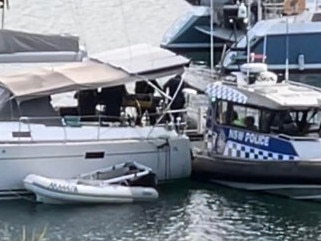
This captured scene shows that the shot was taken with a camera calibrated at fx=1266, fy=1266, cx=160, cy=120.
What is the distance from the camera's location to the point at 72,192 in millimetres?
26422

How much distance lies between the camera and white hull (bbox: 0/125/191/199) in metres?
26.7

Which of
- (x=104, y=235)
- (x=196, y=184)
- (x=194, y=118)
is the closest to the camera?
(x=104, y=235)

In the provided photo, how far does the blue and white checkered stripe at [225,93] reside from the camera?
2773cm

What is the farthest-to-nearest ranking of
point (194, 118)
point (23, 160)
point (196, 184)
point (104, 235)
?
point (194, 118) < point (196, 184) < point (23, 160) < point (104, 235)

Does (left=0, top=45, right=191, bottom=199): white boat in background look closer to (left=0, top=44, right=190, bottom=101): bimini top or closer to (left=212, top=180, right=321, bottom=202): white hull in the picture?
(left=0, top=44, right=190, bottom=101): bimini top

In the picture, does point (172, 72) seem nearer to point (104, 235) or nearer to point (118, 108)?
point (118, 108)

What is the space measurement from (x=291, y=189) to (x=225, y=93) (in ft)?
8.63

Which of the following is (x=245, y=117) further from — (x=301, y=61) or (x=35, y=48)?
(x=301, y=61)

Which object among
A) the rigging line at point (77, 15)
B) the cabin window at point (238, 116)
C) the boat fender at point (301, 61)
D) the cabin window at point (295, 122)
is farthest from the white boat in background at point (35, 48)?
the rigging line at point (77, 15)

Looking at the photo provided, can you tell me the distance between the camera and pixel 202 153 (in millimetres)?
28953

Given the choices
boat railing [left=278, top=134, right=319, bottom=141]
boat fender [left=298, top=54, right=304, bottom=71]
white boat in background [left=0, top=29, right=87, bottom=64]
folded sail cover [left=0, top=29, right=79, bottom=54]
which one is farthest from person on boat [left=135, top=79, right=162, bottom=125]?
boat fender [left=298, top=54, right=304, bottom=71]

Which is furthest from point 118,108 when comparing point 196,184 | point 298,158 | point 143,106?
point 298,158

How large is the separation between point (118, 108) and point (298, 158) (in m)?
4.40

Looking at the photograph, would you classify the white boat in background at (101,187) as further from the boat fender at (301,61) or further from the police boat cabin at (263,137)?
the boat fender at (301,61)
